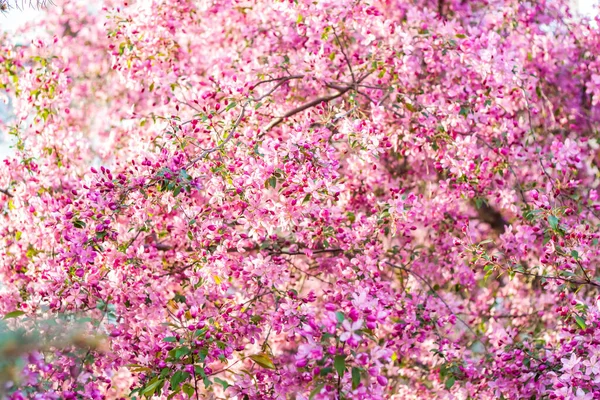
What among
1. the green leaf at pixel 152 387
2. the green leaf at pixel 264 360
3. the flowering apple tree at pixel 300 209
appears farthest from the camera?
the flowering apple tree at pixel 300 209

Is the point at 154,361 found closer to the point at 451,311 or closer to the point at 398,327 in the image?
the point at 398,327

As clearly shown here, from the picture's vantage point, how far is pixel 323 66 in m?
4.49

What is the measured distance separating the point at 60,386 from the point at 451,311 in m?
2.57

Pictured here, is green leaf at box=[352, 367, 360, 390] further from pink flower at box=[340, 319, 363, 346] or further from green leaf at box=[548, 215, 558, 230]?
green leaf at box=[548, 215, 558, 230]

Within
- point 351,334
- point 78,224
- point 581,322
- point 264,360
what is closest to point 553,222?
point 581,322

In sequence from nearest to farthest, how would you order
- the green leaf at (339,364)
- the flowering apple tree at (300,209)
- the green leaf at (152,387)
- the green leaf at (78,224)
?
the green leaf at (339,364), the green leaf at (152,387), the flowering apple tree at (300,209), the green leaf at (78,224)

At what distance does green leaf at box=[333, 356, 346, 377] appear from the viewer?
2.57 metres

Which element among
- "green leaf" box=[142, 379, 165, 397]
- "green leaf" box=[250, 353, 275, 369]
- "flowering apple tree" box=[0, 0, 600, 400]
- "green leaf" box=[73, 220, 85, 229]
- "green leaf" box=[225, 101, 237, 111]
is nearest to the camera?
"green leaf" box=[142, 379, 165, 397]

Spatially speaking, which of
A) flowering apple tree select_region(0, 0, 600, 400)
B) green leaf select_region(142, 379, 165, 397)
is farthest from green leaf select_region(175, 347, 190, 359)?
green leaf select_region(142, 379, 165, 397)

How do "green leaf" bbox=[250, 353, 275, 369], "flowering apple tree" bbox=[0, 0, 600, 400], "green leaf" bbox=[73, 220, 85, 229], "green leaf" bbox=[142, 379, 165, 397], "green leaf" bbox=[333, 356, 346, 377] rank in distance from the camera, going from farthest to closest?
"green leaf" bbox=[73, 220, 85, 229] < "flowering apple tree" bbox=[0, 0, 600, 400] < "green leaf" bbox=[250, 353, 275, 369] < "green leaf" bbox=[142, 379, 165, 397] < "green leaf" bbox=[333, 356, 346, 377]

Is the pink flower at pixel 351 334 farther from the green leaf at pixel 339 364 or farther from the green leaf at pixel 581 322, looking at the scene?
the green leaf at pixel 581 322

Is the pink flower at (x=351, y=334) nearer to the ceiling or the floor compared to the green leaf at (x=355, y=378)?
nearer to the ceiling

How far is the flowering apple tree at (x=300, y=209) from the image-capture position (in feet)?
10.8

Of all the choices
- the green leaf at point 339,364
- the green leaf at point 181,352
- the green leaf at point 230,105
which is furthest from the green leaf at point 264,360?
the green leaf at point 230,105
